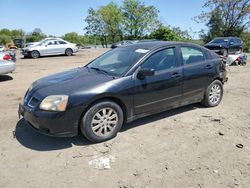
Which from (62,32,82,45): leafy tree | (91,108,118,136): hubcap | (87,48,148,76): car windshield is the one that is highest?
(62,32,82,45): leafy tree

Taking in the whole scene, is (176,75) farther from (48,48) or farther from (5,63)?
(48,48)

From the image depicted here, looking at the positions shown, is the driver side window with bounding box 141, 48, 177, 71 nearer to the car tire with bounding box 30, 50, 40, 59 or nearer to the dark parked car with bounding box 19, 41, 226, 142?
the dark parked car with bounding box 19, 41, 226, 142

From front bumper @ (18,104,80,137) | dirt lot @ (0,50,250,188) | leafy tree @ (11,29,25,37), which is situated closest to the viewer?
dirt lot @ (0,50,250,188)

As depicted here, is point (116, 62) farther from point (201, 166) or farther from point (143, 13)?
point (143, 13)

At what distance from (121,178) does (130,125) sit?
1767 millimetres

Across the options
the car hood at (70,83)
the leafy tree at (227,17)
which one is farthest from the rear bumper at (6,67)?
the leafy tree at (227,17)

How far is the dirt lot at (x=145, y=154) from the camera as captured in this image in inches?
133

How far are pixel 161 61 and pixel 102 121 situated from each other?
164 cm

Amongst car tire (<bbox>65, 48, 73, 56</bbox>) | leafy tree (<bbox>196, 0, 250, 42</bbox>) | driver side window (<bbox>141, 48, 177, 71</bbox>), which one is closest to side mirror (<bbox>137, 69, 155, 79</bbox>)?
driver side window (<bbox>141, 48, 177, 71</bbox>)

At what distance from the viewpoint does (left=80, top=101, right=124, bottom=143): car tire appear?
4242mm

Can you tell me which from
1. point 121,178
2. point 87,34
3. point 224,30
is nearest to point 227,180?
point 121,178

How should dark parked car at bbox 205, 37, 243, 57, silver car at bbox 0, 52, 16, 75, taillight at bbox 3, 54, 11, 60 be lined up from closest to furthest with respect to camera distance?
silver car at bbox 0, 52, 16, 75 < taillight at bbox 3, 54, 11, 60 < dark parked car at bbox 205, 37, 243, 57

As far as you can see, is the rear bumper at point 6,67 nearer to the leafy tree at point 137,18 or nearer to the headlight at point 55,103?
the headlight at point 55,103

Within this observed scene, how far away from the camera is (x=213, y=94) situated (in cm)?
616
